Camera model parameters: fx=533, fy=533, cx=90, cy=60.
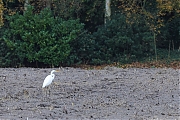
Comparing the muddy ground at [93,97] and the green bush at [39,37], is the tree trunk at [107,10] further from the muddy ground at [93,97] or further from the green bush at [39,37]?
the muddy ground at [93,97]

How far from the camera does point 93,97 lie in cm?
1480

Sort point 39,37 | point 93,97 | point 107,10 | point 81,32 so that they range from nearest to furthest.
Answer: point 93,97
point 39,37
point 81,32
point 107,10

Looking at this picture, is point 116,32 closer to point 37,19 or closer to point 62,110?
point 37,19

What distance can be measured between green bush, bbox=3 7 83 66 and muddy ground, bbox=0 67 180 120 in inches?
282

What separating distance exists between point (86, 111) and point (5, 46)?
59.0 feet

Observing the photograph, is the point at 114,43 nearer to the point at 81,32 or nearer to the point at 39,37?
the point at 81,32

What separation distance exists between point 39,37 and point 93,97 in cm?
1437

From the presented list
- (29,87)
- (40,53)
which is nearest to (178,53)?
(40,53)

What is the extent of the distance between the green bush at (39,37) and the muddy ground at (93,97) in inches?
282

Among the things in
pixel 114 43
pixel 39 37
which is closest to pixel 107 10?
pixel 114 43

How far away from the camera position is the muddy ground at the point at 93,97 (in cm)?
1194

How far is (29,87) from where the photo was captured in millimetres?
16969

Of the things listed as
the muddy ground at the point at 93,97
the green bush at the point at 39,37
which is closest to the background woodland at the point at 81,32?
the green bush at the point at 39,37

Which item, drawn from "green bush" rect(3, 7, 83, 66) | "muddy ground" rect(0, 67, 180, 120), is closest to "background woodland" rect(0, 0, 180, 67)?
"green bush" rect(3, 7, 83, 66)
